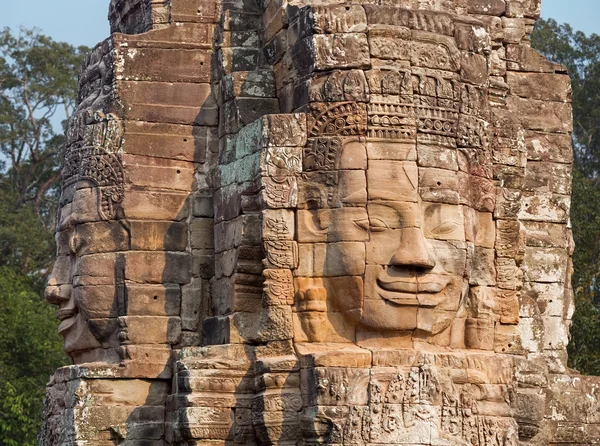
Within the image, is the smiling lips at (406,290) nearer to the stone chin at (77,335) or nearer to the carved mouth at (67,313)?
the stone chin at (77,335)

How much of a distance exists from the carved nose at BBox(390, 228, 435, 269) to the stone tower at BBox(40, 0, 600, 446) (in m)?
0.02

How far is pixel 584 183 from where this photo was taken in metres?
32.2

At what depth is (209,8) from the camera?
17.4 meters

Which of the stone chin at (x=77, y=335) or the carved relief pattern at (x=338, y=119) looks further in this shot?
the stone chin at (x=77, y=335)

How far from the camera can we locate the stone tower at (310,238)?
15000 millimetres

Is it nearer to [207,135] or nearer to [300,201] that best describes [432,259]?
[300,201]

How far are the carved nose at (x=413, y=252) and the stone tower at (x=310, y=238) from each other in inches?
0.8

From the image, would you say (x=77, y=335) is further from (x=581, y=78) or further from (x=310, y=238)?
(x=581, y=78)

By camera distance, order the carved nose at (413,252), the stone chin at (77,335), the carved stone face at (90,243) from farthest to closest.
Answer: the stone chin at (77,335) → the carved stone face at (90,243) → the carved nose at (413,252)

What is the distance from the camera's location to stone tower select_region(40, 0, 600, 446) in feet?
49.2

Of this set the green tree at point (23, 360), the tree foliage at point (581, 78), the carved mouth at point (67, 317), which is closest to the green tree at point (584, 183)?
the tree foliage at point (581, 78)

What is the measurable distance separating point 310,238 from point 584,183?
17.8m

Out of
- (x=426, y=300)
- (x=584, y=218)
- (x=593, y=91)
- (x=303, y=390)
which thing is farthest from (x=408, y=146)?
(x=593, y=91)

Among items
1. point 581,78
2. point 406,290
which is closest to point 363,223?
point 406,290
